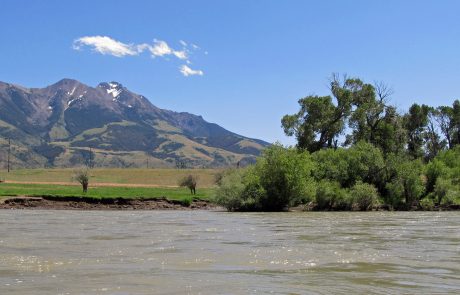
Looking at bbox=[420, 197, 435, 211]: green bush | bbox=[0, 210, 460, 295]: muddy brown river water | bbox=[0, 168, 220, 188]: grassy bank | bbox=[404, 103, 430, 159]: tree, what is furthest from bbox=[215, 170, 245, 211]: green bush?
bbox=[0, 168, 220, 188]: grassy bank

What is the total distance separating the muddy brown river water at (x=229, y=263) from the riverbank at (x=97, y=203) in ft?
A: 120

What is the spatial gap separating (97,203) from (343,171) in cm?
2992

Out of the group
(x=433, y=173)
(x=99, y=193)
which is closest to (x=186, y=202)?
(x=99, y=193)

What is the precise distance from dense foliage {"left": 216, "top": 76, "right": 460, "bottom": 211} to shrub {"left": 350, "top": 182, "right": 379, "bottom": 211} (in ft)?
0.34

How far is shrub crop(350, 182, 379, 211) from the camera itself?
5850 centimetres

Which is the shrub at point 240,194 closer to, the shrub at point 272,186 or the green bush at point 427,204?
the shrub at point 272,186

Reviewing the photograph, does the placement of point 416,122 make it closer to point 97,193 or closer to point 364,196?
point 364,196

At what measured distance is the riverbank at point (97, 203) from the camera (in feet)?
206

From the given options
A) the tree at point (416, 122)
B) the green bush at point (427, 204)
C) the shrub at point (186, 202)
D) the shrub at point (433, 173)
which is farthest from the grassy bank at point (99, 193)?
the tree at point (416, 122)

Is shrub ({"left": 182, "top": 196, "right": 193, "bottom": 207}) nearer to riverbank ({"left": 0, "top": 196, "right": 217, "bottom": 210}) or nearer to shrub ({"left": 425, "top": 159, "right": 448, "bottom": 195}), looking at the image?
riverbank ({"left": 0, "top": 196, "right": 217, "bottom": 210})

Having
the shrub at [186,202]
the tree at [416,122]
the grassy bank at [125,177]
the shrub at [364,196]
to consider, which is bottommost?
the shrub at [186,202]

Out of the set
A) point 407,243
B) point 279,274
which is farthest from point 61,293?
point 407,243

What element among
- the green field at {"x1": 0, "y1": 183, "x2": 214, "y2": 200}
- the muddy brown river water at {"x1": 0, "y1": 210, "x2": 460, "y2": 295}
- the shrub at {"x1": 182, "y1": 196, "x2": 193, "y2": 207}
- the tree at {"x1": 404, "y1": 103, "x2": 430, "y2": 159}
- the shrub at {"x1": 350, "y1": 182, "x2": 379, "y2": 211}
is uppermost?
the tree at {"x1": 404, "y1": 103, "x2": 430, "y2": 159}

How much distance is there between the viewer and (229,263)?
17.1 m
